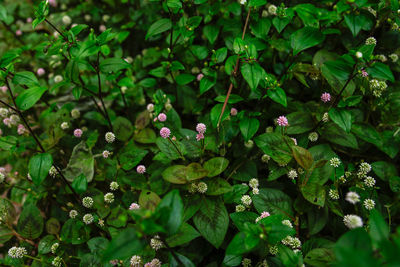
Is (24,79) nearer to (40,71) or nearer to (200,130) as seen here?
(40,71)

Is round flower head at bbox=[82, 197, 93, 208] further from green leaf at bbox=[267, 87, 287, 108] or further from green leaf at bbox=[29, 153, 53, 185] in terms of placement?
green leaf at bbox=[267, 87, 287, 108]

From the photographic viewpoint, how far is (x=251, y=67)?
1.52 metres

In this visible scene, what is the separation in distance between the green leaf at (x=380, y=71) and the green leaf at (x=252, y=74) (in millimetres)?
550

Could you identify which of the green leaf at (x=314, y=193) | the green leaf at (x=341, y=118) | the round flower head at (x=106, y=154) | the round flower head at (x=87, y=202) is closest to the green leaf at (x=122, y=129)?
the round flower head at (x=106, y=154)

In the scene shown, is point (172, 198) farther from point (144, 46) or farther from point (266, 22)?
point (144, 46)

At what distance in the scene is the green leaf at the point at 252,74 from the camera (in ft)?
4.79

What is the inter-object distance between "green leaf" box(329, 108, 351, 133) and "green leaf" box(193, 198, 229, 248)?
0.79 meters

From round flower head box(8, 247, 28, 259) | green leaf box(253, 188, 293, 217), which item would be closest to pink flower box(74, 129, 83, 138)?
round flower head box(8, 247, 28, 259)

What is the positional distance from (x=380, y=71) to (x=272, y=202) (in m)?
0.89

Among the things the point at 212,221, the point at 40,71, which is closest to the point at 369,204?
the point at 212,221

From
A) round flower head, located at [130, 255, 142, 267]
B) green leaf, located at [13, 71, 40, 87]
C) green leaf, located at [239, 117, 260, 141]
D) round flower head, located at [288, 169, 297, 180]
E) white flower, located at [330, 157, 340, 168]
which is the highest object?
green leaf, located at [13, 71, 40, 87]

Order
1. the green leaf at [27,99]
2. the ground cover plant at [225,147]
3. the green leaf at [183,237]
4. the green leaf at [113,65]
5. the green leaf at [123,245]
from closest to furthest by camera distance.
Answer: the green leaf at [123,245]
the green leaf at [183,237]
the ground cover plant at [225,147]
the green leaf at [27,99]
the green leaf at [113,65]

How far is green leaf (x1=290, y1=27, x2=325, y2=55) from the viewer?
1.63 m

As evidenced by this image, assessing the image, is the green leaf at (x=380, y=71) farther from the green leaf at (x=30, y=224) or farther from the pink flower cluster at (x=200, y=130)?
the green leaf at (x=30, y=224)
